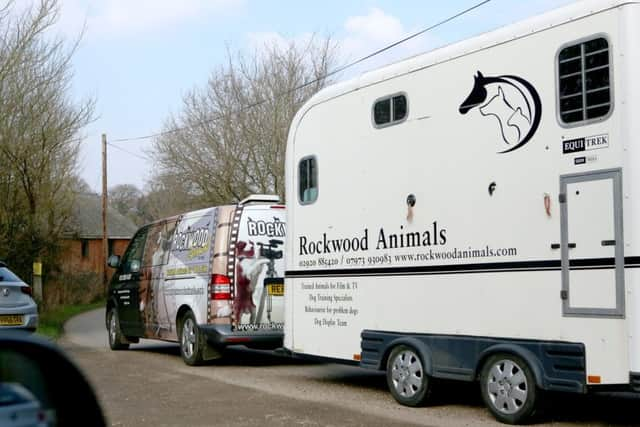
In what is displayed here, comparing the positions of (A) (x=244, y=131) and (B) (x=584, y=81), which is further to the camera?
(A) (x=244, y=131)

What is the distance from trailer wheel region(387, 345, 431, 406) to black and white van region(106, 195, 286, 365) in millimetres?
3644

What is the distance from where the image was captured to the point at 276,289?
13398 mm

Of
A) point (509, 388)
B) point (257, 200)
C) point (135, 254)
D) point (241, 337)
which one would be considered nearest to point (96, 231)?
point (135, 254)

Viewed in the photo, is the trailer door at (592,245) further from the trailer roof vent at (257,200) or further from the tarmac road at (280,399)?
the trailer roof vent at (257,200)

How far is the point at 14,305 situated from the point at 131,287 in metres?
2.34

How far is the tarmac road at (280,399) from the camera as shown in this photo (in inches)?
351

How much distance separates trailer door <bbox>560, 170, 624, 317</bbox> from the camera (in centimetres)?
756

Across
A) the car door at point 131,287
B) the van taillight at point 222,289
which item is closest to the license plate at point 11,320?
the car door at point 131,287

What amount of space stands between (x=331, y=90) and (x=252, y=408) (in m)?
3.94

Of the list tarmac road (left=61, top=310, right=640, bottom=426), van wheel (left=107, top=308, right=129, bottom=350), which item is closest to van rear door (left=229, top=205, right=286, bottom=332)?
tarmac road (left=61, top=310, right=640, bottom=426)

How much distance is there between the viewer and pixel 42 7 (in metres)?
23.0

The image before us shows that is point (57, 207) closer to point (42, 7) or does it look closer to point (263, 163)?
point (42, 7)

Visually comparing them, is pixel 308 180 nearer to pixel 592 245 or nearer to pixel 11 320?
pixel 592 245

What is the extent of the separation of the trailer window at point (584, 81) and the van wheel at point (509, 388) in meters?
2.25
